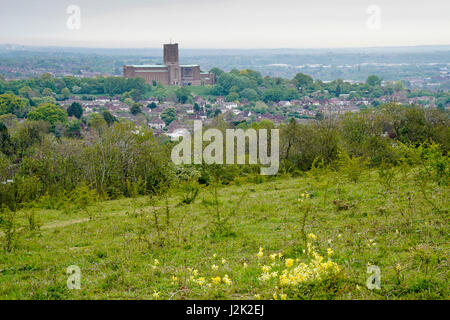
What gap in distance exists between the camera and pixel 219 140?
2373 centimetres

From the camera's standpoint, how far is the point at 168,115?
3241 inches

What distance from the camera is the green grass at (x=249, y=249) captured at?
5105mm

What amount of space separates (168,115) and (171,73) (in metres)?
59.0

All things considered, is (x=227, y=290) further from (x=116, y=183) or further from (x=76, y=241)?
(x=116, y=183)

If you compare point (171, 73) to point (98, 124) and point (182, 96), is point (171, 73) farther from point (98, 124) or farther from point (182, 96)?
point (98, 124)

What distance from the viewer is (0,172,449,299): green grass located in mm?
5105

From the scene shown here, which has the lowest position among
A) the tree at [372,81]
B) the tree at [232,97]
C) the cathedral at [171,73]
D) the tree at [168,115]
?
the tree at [168,115]

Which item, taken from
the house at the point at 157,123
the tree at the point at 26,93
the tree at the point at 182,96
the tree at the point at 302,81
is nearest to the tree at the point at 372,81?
the tree at the point at 302,81

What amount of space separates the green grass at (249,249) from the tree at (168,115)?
6875cm

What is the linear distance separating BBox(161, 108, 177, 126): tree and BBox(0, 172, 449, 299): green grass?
68746 mm

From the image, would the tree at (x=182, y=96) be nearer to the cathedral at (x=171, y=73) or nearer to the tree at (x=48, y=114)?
the cathedral at (x=171, y=73)

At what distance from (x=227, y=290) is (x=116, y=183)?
49.7 feet

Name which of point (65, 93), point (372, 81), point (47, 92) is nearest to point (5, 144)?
point (47, 92)

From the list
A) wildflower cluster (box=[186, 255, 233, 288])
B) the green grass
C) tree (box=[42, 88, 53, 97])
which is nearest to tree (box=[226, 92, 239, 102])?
tree (box=[42, 88, 53, 97])
